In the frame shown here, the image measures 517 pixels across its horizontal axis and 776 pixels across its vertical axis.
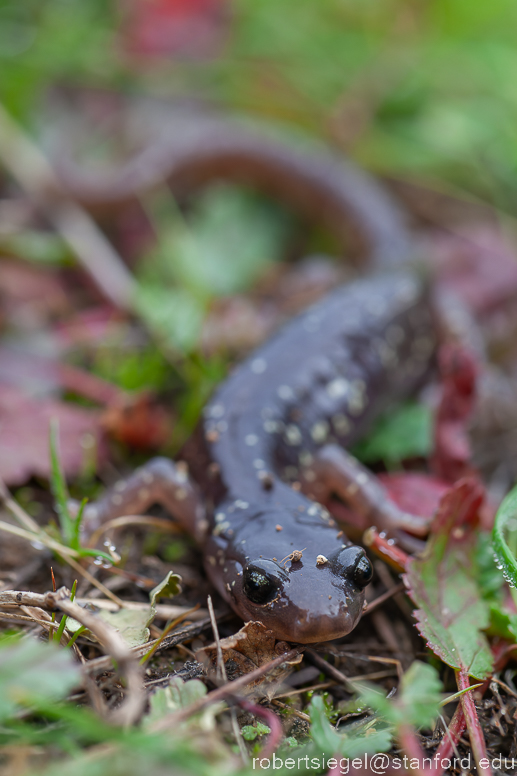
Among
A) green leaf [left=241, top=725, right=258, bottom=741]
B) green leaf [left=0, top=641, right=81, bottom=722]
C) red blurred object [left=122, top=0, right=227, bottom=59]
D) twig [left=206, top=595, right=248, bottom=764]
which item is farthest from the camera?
red blurred object [left=122, top=0, right=227, bottom=59]

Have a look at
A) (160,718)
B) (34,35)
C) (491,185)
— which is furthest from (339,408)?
(34,35)

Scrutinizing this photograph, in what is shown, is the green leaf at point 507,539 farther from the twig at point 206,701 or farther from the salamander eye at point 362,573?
the twig at point 206,701

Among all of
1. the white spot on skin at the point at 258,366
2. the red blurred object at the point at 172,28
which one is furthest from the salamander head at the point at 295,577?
the red blurred object at the point at 172,28

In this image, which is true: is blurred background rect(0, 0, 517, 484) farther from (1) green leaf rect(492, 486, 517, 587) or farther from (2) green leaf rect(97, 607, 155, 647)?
(1) green leaf rect(492, 486, 517, 587)

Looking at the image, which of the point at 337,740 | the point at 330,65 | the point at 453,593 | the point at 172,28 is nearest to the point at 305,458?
the point at 453,593

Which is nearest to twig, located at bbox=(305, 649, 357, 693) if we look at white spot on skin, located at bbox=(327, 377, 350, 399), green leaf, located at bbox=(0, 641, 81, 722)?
green leaf, located at bbox=(0, 641, 81, 722)

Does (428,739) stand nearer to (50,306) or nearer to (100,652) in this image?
(100,652)
